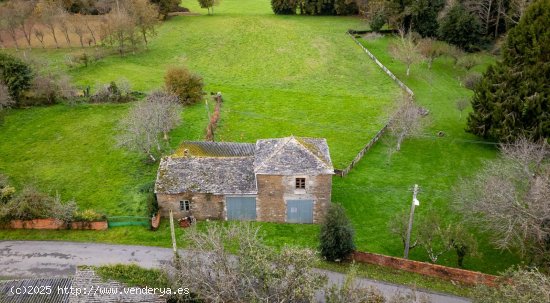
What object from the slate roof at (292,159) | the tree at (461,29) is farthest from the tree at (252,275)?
the tree at (461,29)

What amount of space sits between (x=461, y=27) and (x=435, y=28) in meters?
7.22

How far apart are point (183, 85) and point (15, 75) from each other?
18993mm

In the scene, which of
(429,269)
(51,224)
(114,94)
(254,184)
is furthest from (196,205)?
(114,94)

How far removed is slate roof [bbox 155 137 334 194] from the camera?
118 ft

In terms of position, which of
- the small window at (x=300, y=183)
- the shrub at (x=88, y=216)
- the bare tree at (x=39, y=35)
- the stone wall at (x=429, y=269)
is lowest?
the stone wall at (x=429, y=269)

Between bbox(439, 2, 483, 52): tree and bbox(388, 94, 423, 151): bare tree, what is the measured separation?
27605 mm

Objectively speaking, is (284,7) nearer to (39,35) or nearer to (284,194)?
(39,35)

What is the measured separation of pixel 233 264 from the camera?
26438 millimetres

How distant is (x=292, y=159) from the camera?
36250mm

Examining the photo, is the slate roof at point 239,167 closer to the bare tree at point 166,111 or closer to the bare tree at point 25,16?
the bare tree at point 166,111

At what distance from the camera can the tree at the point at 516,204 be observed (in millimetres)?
29625

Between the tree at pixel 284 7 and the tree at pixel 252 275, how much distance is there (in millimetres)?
84627

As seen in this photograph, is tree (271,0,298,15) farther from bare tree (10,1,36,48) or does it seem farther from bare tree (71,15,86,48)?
bare tree (10,1,36,48)

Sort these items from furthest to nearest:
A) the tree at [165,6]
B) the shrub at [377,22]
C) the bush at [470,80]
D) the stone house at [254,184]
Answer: the tree at [165,6] → the shrub at [377,22] → the bush at [470,80] → the stone house at [254,184]
